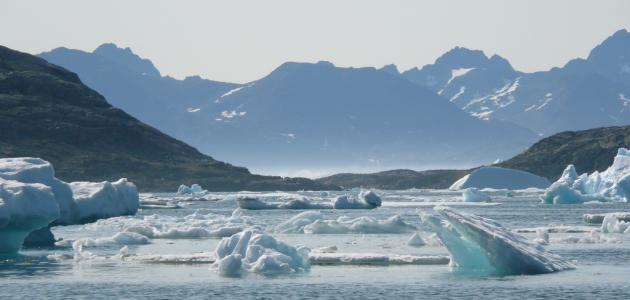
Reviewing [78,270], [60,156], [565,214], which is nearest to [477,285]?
[78,270]

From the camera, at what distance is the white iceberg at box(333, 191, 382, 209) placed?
108938mm

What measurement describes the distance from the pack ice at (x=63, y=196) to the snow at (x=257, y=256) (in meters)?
11.1

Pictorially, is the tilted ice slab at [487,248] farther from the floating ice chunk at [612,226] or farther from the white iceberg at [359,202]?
the white iceberg at [359,202]

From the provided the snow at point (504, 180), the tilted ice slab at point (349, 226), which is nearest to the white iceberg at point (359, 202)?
the tilted ice slab at point (349, 226)

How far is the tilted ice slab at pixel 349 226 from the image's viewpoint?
6788 cm

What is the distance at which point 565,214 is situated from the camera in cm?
9775

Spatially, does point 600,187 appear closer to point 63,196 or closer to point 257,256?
point 63,196

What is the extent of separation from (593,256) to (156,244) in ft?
78.4

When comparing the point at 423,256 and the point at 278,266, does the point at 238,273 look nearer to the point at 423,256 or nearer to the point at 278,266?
the point at 278,266

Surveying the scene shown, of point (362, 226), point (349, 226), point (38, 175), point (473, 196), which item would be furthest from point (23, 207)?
point (473, 196)

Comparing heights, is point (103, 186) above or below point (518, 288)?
above

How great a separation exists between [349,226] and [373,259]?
19849 millimetres

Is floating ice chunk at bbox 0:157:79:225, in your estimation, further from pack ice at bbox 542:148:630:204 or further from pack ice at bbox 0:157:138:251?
pack ice at bbox 542:148:630:204

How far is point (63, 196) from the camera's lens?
58844 mm
